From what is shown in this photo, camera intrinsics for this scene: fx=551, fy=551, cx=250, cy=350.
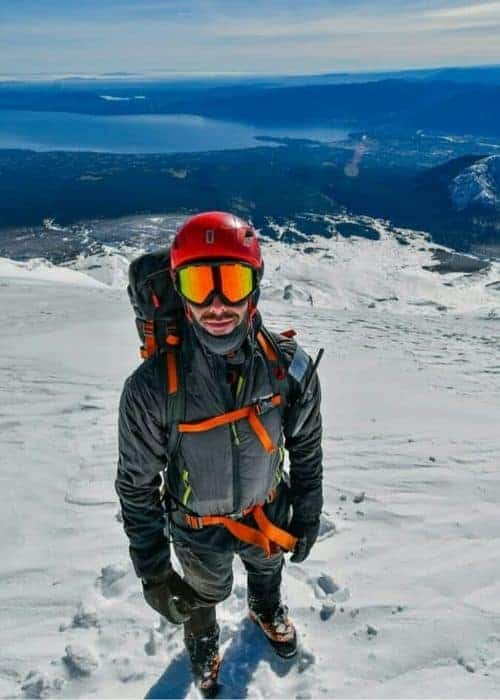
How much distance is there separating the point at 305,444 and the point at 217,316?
117 cm

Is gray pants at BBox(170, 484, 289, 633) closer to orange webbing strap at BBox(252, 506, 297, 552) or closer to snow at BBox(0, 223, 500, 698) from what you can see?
orange webbing strap at BBox(252, 506, 297, 552)

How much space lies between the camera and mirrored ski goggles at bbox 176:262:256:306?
3.08 meters

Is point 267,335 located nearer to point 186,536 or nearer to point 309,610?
point 186,536

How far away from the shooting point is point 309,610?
15.3ft

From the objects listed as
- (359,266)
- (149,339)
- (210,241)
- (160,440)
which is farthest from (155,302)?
(359,266)

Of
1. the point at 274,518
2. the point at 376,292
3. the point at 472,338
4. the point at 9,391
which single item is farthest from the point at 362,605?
the point at 376,292

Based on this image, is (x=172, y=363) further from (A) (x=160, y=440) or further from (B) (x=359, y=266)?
(B) (x=359, y=266)

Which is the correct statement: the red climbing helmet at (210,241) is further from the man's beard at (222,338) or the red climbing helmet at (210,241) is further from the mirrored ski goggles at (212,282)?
the man's beard at (222,338)

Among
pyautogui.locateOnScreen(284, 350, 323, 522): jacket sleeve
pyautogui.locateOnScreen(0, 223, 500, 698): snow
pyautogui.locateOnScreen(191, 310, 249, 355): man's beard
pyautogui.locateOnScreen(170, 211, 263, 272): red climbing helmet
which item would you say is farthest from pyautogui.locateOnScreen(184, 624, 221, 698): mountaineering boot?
pyautogui.locateOnScreen(170, 211, 263, 272): red climbing helmet

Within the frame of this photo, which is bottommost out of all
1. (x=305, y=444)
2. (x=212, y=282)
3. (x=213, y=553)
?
(x=213, y=553)

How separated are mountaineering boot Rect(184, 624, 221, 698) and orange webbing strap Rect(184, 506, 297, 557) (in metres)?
0.79

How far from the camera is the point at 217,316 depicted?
122 inches

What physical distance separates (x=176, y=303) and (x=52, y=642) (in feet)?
9.80

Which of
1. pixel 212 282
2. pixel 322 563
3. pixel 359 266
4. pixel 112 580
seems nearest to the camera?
pixel 212 282
